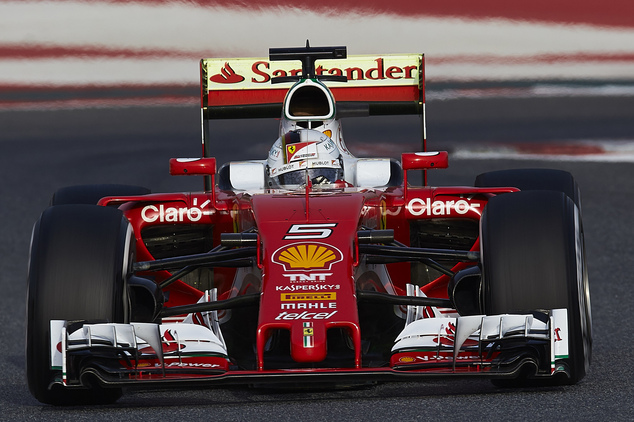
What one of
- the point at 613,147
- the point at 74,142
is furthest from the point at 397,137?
the point at 74,142

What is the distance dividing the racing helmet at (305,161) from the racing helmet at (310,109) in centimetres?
64

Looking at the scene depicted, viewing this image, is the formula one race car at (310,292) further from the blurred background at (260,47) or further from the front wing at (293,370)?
the blurred background at (260,47)

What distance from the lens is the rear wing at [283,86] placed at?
10.4m

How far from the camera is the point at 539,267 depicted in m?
6.77

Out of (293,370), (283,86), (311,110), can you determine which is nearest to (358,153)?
(283,86)

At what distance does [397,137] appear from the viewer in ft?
59.0

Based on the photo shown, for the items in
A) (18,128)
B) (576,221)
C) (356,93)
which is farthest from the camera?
(18,128)

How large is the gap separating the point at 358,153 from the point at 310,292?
1012 centimetres

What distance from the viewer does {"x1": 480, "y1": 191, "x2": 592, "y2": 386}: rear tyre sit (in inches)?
264

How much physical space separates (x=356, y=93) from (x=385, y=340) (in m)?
3.37

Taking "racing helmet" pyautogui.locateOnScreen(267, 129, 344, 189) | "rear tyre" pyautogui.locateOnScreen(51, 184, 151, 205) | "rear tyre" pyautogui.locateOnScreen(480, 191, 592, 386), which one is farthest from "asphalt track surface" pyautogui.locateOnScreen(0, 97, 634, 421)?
"racing helmet" pyautogui.locateOnScreen(267, 129, 344, 189)

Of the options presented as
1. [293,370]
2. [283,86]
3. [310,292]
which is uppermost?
[283,86]

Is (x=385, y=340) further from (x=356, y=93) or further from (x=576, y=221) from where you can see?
(x=356, y=93)

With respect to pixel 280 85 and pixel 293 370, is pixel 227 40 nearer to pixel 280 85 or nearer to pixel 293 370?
pixel 280 85
